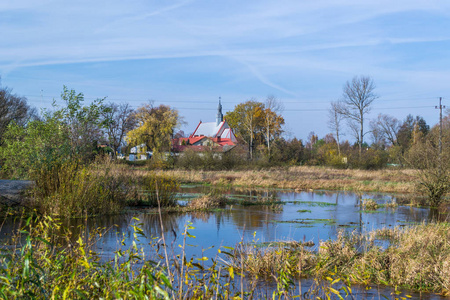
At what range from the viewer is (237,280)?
24.0ft

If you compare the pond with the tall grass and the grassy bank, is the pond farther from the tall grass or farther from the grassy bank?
the grassy bank

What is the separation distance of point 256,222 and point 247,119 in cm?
5342

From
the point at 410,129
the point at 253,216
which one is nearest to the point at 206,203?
the point at 253,216

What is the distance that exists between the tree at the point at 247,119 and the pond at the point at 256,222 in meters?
47.0

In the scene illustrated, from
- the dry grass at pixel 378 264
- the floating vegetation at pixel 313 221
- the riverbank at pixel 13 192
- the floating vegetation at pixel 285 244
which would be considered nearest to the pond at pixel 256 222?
the floating vegetation at pixel 313 221

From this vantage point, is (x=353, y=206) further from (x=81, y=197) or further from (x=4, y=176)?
(x=4, y=176)

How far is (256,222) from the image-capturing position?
15.3 metres

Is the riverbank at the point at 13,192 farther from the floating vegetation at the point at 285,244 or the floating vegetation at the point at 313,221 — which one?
the floating vegetation at the point at 313,221

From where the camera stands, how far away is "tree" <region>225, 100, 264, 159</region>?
69.9 m

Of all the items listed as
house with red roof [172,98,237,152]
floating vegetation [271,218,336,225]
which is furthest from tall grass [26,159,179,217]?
house with red roof [172,98,237,152]

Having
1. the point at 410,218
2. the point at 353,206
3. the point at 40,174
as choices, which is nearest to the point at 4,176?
the point at 40,174

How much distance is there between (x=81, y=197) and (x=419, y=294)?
33.5 feet

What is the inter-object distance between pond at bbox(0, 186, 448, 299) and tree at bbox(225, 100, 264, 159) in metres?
47.0

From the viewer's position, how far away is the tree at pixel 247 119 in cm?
6988
